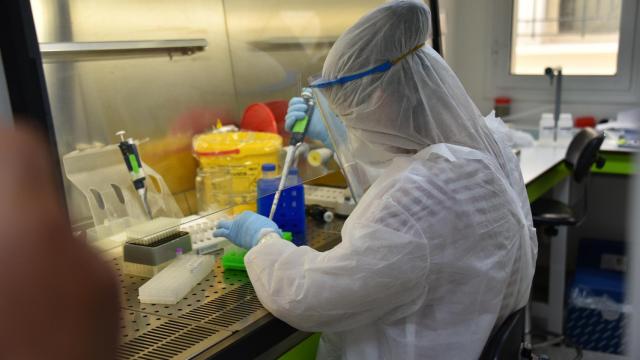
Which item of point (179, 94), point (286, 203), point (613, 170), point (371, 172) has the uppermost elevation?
point (179, 94)

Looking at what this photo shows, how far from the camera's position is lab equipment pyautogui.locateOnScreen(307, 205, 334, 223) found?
5.64ft

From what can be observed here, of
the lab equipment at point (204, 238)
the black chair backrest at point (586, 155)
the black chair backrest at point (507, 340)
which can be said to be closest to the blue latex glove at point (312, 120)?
the lab equipment at point (204, 238)

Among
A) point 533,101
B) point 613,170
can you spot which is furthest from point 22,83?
point 533,101

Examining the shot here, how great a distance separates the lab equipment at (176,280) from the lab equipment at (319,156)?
431 millimetres

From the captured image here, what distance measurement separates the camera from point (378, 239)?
3.44ft

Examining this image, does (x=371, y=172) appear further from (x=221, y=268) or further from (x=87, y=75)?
(x=87, y=75)

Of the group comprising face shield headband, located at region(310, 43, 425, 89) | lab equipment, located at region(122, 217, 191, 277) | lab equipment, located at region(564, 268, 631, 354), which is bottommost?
lab equipment, located at region(564, 268, 631, 354)

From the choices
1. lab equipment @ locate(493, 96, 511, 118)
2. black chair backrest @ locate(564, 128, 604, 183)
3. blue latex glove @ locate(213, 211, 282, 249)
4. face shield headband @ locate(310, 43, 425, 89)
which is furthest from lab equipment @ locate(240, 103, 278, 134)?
lab equipment @ locate(493, 96, 511, 118)

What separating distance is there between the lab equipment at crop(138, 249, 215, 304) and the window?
99.6 inches

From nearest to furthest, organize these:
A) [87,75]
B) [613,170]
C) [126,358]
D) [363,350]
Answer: [126,358] < [363,350] < [87,75] < [613,170]

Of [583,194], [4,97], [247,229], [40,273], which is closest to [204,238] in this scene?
[247,229]

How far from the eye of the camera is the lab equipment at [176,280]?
1.24 meters

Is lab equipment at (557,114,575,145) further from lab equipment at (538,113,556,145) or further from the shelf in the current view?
the shelf

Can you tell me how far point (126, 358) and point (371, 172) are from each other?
65 cm
